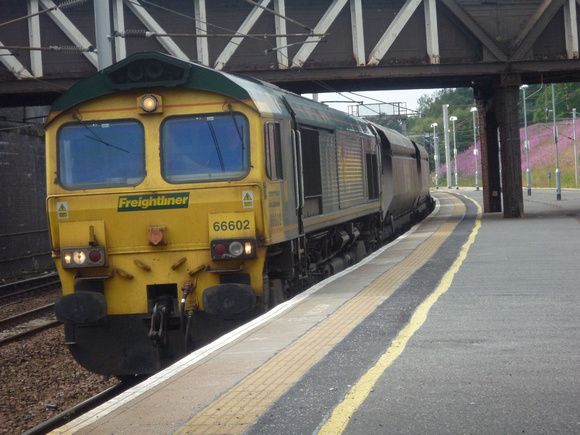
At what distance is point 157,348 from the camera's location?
9625 millimetres

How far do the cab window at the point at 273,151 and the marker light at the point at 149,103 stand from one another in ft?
4.13

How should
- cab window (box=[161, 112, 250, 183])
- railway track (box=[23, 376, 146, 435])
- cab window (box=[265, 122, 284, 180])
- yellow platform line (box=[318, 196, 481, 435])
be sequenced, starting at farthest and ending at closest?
cab window (box=[265, 122, 284, 180])
cab window (box=[161, 112, 250, 183])
railway track (box=[23, 376, 146, 435])
yellow platform line (box=[318, 196, 481, 435])

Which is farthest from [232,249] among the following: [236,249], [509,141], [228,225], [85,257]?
[509,141]

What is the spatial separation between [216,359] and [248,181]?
8.65 feet

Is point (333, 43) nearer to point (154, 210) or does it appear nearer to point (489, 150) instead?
point (489, 150)

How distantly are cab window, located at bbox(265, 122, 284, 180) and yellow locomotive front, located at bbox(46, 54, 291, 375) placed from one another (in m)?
0.13

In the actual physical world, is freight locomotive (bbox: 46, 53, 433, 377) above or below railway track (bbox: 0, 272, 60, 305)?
above

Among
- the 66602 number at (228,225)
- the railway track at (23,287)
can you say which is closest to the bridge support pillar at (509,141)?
the railway track at (23,287)

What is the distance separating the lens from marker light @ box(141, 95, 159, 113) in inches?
390

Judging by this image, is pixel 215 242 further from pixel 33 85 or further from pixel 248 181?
pixel 33 85

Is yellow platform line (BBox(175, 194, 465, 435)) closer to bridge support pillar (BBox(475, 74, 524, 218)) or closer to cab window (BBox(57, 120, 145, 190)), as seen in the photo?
cab window (BBox(57, 120, 145, 190))

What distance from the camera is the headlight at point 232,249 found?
31.4 ft

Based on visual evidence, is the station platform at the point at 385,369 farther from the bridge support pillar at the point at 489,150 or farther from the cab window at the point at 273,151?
the bridge support pillar at the point at 489,150

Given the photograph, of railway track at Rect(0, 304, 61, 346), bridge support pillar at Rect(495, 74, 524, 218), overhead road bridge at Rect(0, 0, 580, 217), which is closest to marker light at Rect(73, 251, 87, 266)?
railway track at Rect(0, 304, 61, 346)
